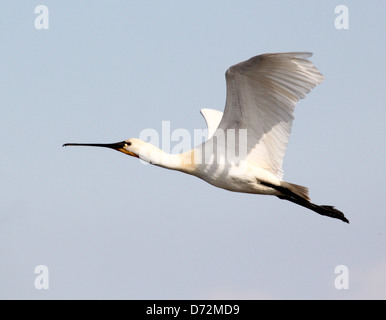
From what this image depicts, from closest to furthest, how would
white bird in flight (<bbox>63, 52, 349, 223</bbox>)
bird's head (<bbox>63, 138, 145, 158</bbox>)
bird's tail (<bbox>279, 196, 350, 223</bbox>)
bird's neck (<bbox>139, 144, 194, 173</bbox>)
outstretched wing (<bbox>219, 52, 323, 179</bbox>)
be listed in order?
outstretched wing (<bbox>219, 52, 323, 179</bbox>) < white bird in flight (<bbox>63, 52, 349, 223</bbox>) < bird's neck (<bbox>139, 144, 194, 173</bbox>) < bird's tail (<bbox>279, 196, 350, 223</bbox>) < bird's head (<bbox>63, 138, 145, 158</bbox>)

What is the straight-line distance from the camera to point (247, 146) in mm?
13664

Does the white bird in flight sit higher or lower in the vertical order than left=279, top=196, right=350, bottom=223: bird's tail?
higher

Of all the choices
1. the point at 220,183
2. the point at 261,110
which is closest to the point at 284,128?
the point at 261,110

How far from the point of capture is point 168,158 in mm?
13914

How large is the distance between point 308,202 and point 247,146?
141 cm

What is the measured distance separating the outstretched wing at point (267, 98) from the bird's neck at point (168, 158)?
826mm

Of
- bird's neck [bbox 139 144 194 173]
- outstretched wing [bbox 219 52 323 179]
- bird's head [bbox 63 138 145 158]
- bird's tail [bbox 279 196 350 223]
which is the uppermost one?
outstretched wing [bbox 219 52 323 179]

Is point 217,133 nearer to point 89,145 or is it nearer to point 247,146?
point 247,146

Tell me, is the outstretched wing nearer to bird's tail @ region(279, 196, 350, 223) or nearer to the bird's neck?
bird's tail @ region(279, 196, 350, 223)

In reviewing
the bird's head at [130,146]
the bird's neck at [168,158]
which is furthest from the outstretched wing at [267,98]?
the bird's head at [130,146]

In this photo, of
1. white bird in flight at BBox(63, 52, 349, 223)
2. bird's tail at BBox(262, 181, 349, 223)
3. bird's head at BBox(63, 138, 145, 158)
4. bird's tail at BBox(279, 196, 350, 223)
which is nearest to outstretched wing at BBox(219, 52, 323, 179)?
white bird in flight at BBox(63, 52, 349, 223)

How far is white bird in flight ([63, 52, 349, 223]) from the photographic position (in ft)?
40.6

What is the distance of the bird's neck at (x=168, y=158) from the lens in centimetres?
1378

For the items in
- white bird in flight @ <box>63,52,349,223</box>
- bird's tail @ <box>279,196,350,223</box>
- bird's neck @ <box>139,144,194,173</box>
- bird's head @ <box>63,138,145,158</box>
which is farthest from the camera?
bird's head @ <box>63,138,145,158</box>
